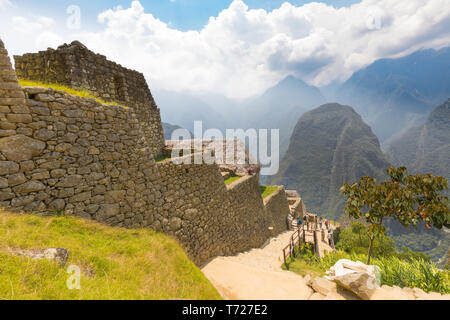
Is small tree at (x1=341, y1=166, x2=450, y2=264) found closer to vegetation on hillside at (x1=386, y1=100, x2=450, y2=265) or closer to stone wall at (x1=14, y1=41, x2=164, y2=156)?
stone wall at (x1=14, y1=41, x2=164, y2=156)

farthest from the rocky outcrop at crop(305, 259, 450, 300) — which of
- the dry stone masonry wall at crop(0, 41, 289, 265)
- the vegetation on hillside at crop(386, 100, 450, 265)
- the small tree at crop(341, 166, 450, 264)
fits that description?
the vegetation on hillside at crop(386, 100, 450, 265)

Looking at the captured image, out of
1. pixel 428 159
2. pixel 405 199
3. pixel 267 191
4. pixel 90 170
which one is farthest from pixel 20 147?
pixel 428 159

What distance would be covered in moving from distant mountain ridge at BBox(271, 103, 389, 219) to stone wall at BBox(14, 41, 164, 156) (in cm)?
10105

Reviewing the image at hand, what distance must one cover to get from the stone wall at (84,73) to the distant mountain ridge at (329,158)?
101046 mm

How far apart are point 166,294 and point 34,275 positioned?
5.64 ft

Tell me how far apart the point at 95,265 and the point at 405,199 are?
8557 mm

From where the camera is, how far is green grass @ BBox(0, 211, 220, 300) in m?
2.38

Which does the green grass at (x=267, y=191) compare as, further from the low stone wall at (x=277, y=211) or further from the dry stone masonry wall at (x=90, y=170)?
the dry stone masonry wall at (x=90, y=170)

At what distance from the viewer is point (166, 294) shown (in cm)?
306

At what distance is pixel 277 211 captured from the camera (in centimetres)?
1733

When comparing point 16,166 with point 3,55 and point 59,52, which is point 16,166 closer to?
point 3,55

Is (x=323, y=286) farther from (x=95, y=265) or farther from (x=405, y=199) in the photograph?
(x=95, y=265)
